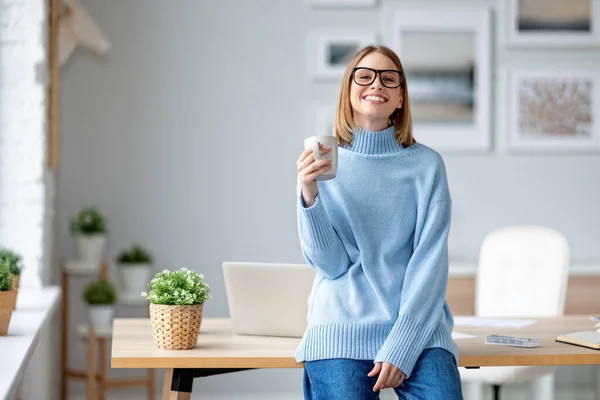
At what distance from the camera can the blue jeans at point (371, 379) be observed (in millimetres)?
1814

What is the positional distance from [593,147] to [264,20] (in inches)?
68.2

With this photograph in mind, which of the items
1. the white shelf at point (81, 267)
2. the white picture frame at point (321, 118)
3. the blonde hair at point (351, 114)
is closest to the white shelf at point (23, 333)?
the white shelf at point (81, 267)

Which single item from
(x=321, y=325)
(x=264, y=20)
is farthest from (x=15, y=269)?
(x=264, y=20)

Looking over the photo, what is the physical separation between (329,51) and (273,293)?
7.19 feet

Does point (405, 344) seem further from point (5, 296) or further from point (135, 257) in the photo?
point (135, 257)

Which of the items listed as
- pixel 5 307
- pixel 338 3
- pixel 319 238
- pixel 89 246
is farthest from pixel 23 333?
pixel 338 3

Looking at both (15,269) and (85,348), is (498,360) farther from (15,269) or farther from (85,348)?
(85,348)

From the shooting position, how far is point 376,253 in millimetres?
1971

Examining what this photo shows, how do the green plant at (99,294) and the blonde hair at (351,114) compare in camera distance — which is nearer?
the blonde hair at (351,114)

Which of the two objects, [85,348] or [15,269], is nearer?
[15,269]

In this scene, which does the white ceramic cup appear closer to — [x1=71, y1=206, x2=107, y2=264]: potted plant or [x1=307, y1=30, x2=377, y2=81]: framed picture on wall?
[x1=71, y1=206, x2=107, y2=264]: potted plant

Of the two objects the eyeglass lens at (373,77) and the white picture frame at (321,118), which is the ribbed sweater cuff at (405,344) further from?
the white picture frame at (321,118)

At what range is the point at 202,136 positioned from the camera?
4129 millimetres

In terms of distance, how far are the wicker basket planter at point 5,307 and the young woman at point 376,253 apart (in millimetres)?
843
